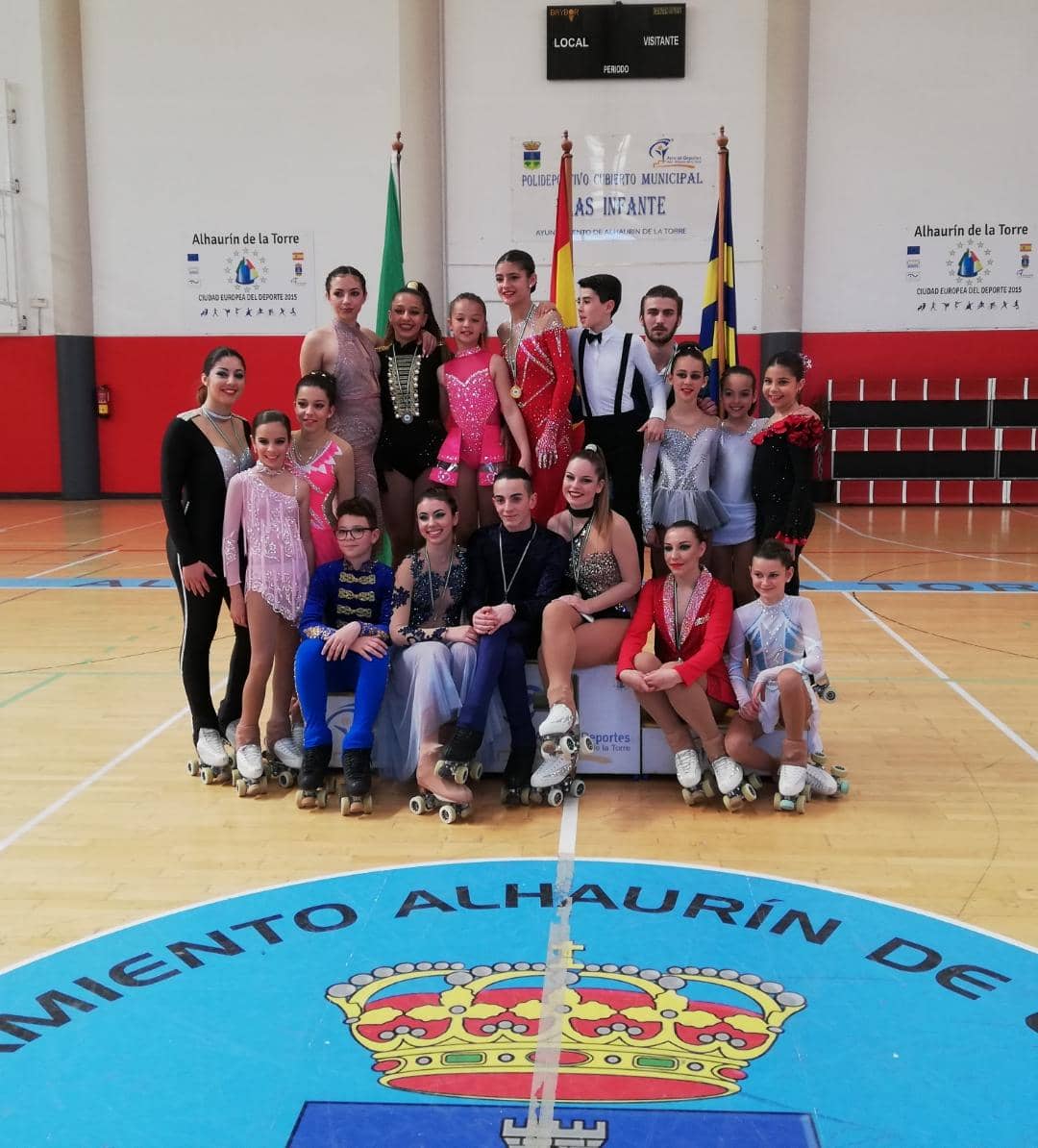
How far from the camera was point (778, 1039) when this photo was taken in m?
2.55

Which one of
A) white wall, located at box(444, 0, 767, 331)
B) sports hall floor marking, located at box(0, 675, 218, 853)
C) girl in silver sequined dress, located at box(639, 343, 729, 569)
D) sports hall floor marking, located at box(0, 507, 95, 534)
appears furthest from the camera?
white wall, located at box(444, 0, 767, 331)

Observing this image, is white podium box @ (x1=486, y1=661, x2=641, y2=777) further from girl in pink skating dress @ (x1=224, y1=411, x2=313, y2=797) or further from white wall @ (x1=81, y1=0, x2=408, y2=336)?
white wall @ (x1=81, y1=0, x2=408, y2=336)

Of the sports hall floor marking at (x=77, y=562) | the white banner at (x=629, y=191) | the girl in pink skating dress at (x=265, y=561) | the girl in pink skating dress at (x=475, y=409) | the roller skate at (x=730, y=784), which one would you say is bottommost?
the sports hall floor marking at (x=77, y=562)

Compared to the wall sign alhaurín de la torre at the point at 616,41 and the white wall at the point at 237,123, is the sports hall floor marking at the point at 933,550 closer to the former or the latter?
the wall sign alhaurín de la torre at the point at 616,41

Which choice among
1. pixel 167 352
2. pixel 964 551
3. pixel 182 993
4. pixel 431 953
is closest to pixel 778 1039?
pixel 431 953

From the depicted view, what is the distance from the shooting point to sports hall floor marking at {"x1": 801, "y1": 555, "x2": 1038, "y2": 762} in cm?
465

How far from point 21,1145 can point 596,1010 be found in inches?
47.4

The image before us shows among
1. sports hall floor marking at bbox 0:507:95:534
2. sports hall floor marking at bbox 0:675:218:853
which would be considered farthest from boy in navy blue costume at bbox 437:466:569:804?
sports hall floor marking at bbox 0:507:95:534

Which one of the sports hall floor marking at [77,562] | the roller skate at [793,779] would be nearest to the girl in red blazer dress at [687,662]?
the roller skate at [793,779]

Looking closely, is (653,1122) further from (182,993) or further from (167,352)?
(167,352)

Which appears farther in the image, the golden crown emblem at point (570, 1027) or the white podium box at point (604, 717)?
the white podium box at point (604, 717)

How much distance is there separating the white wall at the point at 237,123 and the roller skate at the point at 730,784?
965 cm

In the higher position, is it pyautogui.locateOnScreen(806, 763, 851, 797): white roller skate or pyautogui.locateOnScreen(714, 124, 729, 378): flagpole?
pyautogui.locateOnScreen(714, 124, 729, 378): flagpole

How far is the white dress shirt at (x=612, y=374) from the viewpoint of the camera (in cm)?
455
